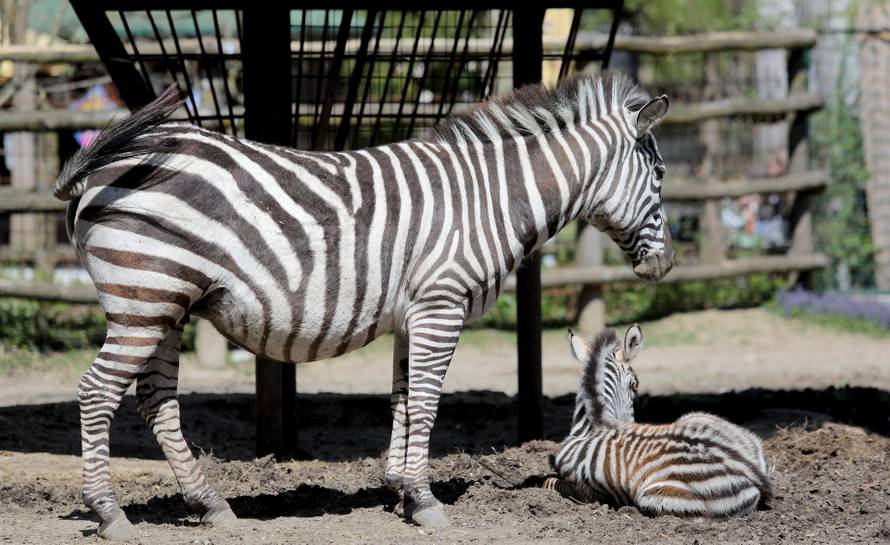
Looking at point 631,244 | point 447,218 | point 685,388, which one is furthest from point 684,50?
point 447,218

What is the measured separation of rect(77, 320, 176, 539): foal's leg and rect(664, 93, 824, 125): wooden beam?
882 centimetres

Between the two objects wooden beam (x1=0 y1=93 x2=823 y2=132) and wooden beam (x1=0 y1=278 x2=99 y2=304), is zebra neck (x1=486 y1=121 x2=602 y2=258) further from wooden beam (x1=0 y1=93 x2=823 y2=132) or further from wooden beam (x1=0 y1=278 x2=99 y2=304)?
wooden beam (x1=0 y1=278 x2=99 y2=304)

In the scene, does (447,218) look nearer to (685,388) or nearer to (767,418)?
(767,418)

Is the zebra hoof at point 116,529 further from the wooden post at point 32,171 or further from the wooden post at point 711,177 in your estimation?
the wooden post at point 711,177

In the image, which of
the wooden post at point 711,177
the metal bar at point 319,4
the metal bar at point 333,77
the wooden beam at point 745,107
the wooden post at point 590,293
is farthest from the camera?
the wooden post at point 711,177

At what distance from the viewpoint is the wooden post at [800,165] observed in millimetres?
13031

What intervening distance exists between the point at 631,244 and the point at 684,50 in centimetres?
752

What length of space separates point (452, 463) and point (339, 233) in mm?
2039

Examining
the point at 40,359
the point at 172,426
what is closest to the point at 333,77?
the point at 172,426

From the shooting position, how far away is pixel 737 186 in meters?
12.6

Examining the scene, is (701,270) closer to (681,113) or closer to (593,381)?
(681,113)

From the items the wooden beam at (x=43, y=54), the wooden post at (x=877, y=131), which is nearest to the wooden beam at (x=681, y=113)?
the wooden beam at (x=43, y=54)

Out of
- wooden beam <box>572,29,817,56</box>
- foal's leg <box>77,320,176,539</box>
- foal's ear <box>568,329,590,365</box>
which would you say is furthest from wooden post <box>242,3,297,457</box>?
wooden beam <box>572,29,817,56</box>

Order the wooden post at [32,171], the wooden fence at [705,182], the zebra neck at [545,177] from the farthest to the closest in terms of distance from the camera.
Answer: the wooden post at [32,171] → the wooden fence at [705,182] → the zebra neck at [545,177]
